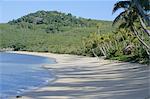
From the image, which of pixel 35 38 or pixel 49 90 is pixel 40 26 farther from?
pixel 49 90

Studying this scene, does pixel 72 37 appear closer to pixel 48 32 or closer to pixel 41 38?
pixel 41 38

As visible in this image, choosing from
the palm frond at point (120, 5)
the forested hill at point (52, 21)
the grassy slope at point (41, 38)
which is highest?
the forested hill at point (52, 21)

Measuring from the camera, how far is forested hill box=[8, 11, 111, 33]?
155 metres

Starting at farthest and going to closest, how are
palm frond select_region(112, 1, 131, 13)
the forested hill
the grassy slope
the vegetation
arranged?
the forested hill < the grassy slope < the vegetation < palm frond select_region(112, 1, 131, 13)

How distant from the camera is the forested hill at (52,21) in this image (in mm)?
155375

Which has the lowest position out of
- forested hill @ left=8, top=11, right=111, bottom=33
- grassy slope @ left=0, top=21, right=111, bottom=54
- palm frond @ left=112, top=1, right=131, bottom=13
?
grassy slope @ left=0, top=21, right=111, bottom=54

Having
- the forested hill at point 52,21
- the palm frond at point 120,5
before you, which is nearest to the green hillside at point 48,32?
→ the forested hill at point 52,21

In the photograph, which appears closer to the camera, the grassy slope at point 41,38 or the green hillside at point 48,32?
the green hillside at point 48,32

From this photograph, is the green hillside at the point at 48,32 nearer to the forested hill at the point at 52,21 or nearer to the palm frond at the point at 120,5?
the forested hill at the point at 52,21

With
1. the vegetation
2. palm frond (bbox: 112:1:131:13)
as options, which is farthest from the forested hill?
palm frond (bbox: 112:1:131:13)

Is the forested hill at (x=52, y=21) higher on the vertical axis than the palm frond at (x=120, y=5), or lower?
higher

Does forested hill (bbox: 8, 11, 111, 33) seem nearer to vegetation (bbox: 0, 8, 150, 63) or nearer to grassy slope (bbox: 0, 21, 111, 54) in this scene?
vegetation (bbox: 0, 8, 150, 63)

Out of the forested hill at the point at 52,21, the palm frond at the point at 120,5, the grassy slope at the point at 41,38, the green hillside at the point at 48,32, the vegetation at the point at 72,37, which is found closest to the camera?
the palm frond at the point at 120,5

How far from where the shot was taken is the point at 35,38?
434ft
